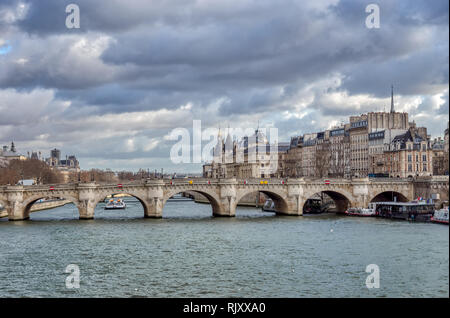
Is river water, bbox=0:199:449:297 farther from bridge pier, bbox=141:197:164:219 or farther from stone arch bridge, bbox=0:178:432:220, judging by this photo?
bridge pier, bbox=141:197:164:219

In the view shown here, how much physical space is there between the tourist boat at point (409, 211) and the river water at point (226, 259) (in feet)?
16.0

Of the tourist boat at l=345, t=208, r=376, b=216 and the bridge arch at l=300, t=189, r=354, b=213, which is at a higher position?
the bridge arch at l=300, t=189, r=354, b=213

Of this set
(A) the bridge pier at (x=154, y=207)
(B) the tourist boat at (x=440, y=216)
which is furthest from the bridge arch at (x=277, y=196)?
(B) the tourist boat at (x=440, y=216)

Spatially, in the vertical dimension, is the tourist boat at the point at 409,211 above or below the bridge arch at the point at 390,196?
below

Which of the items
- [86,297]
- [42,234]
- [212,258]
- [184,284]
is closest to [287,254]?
[212,258]

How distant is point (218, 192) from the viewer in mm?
77875

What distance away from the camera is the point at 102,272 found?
129 feet

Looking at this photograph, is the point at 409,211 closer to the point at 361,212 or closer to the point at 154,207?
the point at 361,212

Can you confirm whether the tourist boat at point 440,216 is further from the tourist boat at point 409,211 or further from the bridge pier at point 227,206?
the bridge pier at point 227,206

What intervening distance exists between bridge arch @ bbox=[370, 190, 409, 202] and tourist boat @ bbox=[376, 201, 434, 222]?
300 inches

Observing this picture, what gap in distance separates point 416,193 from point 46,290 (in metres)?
60.9

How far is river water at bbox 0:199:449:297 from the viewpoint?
111 feet

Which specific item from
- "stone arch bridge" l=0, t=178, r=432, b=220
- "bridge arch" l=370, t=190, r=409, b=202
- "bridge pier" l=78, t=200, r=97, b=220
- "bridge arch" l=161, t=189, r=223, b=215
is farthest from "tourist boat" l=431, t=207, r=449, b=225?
"bridge pier" l=78, t=200, r=97, b=220

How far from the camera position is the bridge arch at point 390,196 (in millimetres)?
85000
